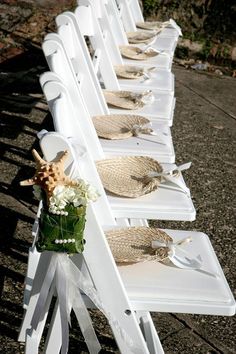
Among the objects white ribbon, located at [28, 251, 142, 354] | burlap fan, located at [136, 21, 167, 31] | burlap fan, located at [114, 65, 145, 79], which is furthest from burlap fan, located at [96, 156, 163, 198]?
burlap fan, located at [136, 21, 167, 31]

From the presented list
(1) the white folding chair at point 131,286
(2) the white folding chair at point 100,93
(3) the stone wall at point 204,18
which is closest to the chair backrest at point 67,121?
(1) the white folding chair at point 131,286

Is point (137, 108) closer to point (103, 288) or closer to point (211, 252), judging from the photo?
point (211, 252)

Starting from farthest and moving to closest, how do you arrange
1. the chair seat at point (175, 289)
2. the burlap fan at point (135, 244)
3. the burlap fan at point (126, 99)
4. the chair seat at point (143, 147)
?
1. the burlap fan at point (126, 99)
2. the chair seat at point (143, 147)
3. the burlap fan at point (135, 244)
4. the chair seat at point (175, 289)

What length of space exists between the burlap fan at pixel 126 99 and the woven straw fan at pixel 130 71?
357mm

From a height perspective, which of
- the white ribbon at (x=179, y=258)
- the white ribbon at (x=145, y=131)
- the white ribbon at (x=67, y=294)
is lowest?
the white ribbon at (x=145, y=131)

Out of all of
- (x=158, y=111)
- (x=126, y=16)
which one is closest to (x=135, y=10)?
(x=126, y=16)

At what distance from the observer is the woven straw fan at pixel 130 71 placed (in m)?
4.51

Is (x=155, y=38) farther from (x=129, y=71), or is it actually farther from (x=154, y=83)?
(x=154, y=83)

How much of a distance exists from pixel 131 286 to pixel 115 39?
2.78 m

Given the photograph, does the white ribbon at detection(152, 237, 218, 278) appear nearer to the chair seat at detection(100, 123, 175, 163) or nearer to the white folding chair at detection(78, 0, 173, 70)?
the chair seat at detection(100, 123, 175, 163)

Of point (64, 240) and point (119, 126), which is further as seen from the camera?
point (119, 126)

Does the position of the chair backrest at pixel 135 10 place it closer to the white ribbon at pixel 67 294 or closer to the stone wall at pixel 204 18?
the stone wall at pixel 204 18

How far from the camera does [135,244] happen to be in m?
2.59

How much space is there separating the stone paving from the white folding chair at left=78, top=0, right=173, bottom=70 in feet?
1.99
